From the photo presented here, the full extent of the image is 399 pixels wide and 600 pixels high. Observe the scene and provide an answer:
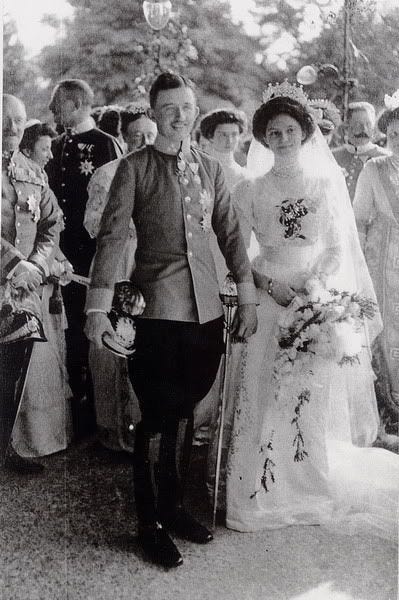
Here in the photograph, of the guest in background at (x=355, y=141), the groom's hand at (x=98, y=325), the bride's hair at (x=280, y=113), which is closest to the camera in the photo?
the groom's hand at (x=98, y=325)

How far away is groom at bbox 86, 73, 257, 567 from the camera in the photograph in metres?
2.36

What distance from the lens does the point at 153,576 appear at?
2398mm

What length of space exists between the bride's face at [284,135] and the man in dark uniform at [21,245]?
784 millimetres

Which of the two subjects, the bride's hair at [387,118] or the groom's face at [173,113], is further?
the bride's hair at [387,118]

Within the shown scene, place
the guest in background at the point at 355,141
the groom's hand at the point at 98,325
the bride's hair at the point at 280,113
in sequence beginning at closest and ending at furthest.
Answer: the groom's hand at the point at 98,325
the bride's hair at the point at 280,113
the guest in background at the point at 355,141

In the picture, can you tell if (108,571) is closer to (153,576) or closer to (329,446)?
(153,576)

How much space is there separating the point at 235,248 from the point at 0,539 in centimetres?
126

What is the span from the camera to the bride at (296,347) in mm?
2510

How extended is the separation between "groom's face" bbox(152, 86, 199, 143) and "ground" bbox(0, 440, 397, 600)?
43.2 inches

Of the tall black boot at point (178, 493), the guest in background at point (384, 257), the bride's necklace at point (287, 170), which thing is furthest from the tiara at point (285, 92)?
the tall black boot at point (178, 493)

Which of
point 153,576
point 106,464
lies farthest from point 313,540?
point 106,464

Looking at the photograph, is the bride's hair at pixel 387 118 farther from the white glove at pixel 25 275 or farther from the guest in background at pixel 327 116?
the white glove at pixel 25 275

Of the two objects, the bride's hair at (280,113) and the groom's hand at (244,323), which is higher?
the bride's hair at (280,113)

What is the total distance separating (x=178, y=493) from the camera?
2.48m
